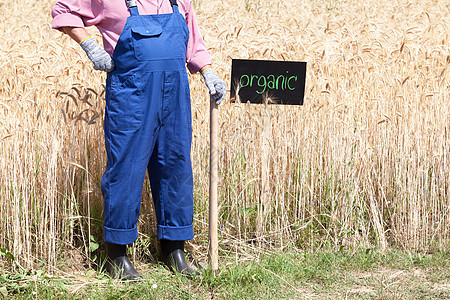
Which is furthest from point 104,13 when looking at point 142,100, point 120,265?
point 120,265

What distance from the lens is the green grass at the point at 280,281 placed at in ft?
8.66

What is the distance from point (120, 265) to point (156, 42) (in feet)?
3.90

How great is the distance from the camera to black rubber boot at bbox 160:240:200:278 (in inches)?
112

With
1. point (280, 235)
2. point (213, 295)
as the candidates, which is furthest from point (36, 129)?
point (280, 235)

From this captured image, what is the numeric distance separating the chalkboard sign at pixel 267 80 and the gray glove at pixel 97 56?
0.85m

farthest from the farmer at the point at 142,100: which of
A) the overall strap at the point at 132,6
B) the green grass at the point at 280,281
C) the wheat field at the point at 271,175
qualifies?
the wheat field at the point at 271,175

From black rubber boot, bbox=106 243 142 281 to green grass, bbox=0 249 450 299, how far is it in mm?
49

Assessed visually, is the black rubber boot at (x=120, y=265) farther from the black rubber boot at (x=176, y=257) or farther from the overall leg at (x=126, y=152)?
the black rubber boot at (x=176, y=257)

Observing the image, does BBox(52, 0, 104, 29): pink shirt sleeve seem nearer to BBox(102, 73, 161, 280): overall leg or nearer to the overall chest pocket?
the overall chest pocket

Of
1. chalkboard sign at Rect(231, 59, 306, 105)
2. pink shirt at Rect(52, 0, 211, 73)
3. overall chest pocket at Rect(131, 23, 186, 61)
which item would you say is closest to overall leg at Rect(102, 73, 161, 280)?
→ overall chest pocket at Rect(131, 23, 186, 61)

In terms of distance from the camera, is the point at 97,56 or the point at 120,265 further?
the point at 120,265

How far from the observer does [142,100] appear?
256 cm

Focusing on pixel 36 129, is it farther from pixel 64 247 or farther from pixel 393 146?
pixel 393 146

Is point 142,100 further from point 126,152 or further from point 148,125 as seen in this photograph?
point 126,152
